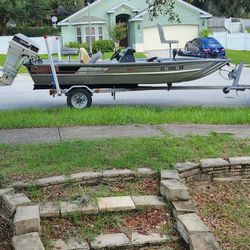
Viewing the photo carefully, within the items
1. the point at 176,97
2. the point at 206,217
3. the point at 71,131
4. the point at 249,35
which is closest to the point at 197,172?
the point at 206,217

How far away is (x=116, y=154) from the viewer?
6.38 m

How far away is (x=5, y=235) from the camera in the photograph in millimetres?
4543

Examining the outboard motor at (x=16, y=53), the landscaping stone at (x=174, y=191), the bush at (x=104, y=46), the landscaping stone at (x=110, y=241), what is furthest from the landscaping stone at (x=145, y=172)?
the bush at (x=104, y=46)

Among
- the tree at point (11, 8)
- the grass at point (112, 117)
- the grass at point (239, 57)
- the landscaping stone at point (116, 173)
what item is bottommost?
the grass at point (239, 57)

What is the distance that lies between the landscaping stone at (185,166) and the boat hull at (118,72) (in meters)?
5.54

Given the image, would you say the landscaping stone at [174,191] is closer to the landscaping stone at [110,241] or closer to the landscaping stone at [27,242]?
the landscaping stone at [110,241]

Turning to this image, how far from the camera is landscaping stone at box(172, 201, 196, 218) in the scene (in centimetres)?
470

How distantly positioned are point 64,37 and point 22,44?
30.4m

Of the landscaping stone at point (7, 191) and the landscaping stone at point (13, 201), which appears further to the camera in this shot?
the landscaping stone at point (7, 191)

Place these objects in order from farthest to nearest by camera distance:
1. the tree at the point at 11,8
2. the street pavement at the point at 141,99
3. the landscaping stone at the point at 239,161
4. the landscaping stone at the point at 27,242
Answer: the tree at the point at 11,8 → the street pavement at the point at 141,99 → the landscaping stone at the point at 239,161 → the landscaping stone at the point at 27,242

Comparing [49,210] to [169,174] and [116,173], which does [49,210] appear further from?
[169,174]

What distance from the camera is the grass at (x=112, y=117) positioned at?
912 centimetres

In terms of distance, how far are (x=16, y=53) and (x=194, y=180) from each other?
6354mm

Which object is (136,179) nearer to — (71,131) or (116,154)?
(116,154)
